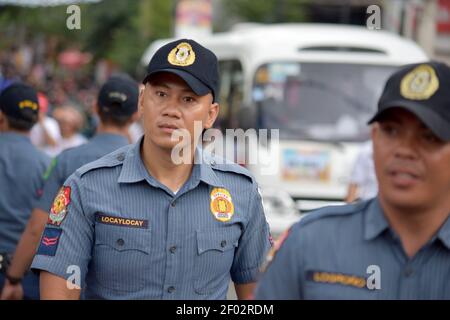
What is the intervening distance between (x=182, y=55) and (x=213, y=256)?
2.71ft

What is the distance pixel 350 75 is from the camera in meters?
11.6

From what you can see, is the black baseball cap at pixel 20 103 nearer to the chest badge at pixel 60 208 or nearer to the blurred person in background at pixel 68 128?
the chest badge at pixel 60 208

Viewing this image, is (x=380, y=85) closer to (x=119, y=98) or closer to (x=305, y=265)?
(x=119, y=98)

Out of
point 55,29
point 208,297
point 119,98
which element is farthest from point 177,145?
point 55,29

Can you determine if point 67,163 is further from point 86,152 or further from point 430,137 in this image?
point 430,137

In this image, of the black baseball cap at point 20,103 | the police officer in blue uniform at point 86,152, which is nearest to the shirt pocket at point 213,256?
the police officer in blue uniform at point 86,152

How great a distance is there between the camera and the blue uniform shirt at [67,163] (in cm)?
579

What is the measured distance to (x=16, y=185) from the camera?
664 cm

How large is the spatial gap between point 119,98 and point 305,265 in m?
3.56

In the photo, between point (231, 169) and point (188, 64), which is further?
point (231, 169)

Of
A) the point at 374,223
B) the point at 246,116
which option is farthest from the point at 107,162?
the point at 246,116

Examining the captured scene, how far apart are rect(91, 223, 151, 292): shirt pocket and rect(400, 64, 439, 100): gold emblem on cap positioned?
61.8 inches

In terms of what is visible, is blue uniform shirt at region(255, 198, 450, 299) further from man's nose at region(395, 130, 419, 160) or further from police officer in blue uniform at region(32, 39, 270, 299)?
police officer in blue uniform at region(32, 39, 270, 299)

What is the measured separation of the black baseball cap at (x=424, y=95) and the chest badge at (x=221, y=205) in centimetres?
149
